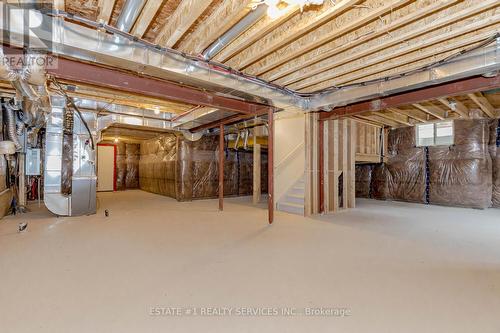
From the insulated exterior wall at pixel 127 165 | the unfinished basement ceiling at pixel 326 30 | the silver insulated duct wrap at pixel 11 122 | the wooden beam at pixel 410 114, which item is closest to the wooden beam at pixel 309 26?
the unfinished basement ceiling at pixel 326 30

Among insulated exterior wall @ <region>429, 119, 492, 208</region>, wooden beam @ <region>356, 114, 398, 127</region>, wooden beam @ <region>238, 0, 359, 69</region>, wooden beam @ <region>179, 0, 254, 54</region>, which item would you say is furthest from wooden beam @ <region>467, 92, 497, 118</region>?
wooden beam @ <region>179, 0, 254, 54</region>

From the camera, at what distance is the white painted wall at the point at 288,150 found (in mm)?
4621

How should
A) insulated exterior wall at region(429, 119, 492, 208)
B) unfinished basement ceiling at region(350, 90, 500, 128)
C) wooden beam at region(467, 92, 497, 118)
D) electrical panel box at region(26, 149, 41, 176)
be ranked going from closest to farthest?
wooden beam at region(467, 92, 497, 118) < unfinished basement ceiling at region(350, 90, 500, 128) < electrical panel box at region(26, 149, 41, 176) < insulated exterior wall at region(429, 119, 492, 208)

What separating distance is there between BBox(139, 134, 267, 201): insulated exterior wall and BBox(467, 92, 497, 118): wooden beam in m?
5.34

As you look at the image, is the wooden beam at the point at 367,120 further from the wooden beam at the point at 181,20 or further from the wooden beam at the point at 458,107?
the wooden beam at the point at 181,20

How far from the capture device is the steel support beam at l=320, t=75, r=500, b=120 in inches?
111

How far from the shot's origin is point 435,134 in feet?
19.8

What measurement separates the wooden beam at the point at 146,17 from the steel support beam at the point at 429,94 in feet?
10.7

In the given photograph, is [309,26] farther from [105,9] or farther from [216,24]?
[105,9]

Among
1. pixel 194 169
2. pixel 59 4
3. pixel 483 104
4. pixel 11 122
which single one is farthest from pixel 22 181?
pixel 483 104

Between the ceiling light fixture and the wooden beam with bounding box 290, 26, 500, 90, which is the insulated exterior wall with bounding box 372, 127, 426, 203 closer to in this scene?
the wooden beam with bounding box 290, 26, 500, 90

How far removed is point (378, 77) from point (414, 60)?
1.73 ft

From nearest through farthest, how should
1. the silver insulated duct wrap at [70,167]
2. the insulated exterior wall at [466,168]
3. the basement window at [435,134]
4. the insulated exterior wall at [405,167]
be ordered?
the silver insulated duct wrap at [70,167] < the insulated exterior wall at [466,168] < the basement window at [435,134] < the insulated exterior wall at [405,167]

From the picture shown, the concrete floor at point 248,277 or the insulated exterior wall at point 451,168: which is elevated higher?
the insulated exterior wall at point 451,168
